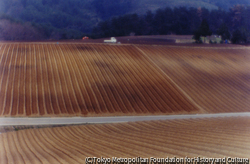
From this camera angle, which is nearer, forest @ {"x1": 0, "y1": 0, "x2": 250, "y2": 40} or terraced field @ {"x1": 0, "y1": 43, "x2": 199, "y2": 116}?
terraced field @ {"x1": 0, "y1": 43, "x2": 199, "y2": 116}

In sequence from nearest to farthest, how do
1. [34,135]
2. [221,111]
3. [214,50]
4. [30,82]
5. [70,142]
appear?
[70,142] → [34,135] → [221,111] → [30,82] → [214,50]

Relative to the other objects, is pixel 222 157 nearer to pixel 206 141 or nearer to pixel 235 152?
pixel 235 152

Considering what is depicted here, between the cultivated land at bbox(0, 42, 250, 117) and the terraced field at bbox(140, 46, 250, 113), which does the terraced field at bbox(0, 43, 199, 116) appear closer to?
the cultivated land at bbox(0, 42, 250, 117)

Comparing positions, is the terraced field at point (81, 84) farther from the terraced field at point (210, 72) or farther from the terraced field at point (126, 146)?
the terraced field at point (126, 146)

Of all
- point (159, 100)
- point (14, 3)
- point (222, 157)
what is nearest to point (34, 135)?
point (222, 157)

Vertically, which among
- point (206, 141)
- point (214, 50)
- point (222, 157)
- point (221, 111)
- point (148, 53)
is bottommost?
point (222, 157)

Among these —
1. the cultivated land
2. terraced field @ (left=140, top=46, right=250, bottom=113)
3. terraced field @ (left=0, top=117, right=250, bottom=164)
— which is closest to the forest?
terraced field @ (left=140, top=46, right=250, bottom=113)

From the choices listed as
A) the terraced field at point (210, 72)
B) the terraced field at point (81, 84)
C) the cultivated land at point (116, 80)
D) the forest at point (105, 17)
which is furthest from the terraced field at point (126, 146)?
the forest at point (105, 17)
